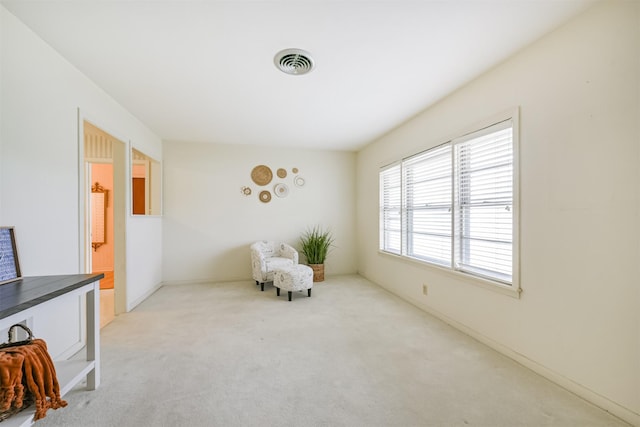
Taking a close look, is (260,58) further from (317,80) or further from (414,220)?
(414,220)

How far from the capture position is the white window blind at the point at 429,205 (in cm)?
292

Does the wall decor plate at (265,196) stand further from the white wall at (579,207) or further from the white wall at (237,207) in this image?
the white wall at (579,207)

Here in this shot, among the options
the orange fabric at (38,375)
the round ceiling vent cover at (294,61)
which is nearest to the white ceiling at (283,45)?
the round ceiling vent cover at (294,61)

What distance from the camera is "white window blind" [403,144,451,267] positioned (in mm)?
2922

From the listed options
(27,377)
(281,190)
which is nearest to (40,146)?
(27,377)

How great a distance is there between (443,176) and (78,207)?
3520 mm

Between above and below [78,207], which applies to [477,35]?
above

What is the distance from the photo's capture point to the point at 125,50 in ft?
6.59

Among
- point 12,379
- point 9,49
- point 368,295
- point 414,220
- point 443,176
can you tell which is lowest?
point 368,295

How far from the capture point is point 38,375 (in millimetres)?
1179

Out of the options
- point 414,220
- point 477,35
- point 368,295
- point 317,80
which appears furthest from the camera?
point 368,295

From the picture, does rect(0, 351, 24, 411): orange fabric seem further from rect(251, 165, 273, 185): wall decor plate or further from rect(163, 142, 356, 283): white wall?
rect(251, 165, 273, 185): wall decor plate

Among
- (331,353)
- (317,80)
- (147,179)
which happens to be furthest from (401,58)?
(147,179)

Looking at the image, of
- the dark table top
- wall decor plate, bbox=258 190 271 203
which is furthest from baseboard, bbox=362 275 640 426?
wall decor plate, bbox=258 190 271 203
